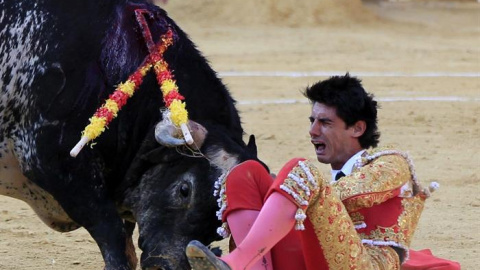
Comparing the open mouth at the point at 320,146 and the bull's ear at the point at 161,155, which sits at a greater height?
the open mouth at the point at 320,146

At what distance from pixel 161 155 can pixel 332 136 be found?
0.77m

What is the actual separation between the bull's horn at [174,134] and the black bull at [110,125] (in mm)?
37

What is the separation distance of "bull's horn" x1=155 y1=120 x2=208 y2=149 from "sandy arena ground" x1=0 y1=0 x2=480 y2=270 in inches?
61.5

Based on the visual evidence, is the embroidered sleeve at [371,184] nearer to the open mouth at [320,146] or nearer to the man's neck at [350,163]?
the man's neck at [350,163]

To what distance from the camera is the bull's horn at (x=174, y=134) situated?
482 cm

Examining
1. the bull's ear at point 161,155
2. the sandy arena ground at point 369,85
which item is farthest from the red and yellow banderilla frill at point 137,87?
the sandy arena ground at point 369,85

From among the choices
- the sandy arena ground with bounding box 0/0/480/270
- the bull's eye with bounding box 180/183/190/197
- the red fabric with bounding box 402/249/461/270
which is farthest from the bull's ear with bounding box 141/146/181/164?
the sandy arena ground with bounding box 0/0/480/270

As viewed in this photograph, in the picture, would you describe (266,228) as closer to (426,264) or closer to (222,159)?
(222,159)

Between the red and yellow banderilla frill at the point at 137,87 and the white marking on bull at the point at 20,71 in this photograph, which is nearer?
the red and yellow banderilla frill at the point at 137,87

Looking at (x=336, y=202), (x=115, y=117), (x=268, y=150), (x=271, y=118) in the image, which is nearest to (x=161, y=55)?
(x=115, y=117)

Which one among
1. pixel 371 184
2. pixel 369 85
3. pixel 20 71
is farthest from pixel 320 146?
pixel 369 85

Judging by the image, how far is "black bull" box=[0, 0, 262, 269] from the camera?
4902mm

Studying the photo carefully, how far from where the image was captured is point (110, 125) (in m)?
4.99

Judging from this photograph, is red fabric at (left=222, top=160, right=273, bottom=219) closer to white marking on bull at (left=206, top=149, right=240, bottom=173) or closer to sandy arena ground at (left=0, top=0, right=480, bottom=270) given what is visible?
white marking on bull at (left=206, top=149, right=240, bottom=173)
